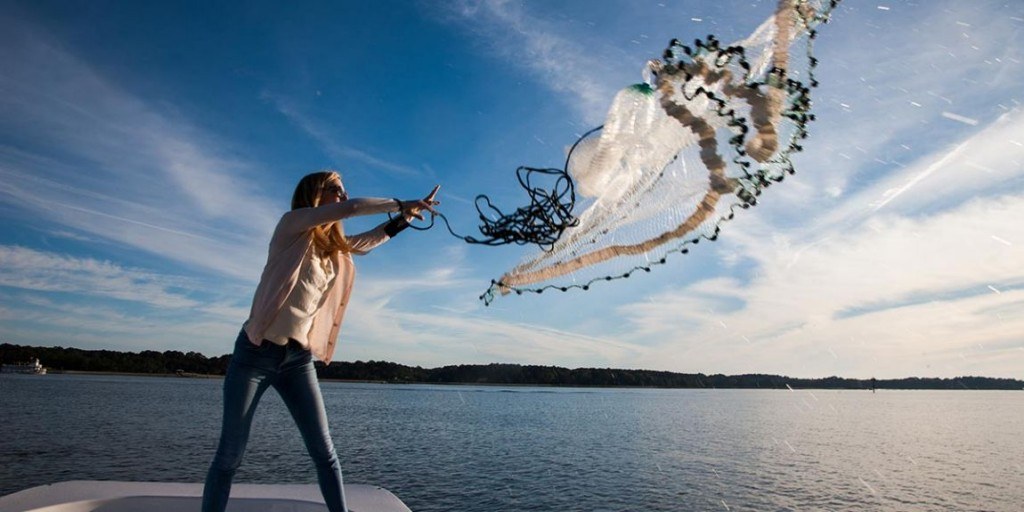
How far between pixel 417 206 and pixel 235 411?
1.56 metres

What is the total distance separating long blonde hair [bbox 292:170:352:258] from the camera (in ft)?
12.6

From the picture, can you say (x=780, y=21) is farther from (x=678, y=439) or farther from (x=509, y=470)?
(x=678, y=439)

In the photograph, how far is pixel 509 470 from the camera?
75.1 feet

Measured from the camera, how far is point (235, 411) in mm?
3670

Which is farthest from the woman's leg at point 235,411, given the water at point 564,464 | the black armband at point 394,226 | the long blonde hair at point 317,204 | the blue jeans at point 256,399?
the water at point 564,464

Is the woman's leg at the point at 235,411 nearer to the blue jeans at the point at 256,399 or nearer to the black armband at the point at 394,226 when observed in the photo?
the blue jeans at the point at 256,399

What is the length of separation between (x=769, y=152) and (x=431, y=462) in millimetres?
22761

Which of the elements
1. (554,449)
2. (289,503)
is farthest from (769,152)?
(554,449)

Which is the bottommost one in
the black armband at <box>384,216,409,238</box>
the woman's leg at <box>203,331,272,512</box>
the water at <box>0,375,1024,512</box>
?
the water at <box>0,375,1024,512</box>

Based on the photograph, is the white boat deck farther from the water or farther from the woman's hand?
the water

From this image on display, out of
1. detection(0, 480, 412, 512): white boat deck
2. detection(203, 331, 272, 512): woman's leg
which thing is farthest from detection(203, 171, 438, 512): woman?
detection(0, 480, 412, 512): white boat deck

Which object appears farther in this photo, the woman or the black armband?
the black armband

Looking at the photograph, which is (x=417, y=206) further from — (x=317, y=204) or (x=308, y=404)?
(x=308, y=404)

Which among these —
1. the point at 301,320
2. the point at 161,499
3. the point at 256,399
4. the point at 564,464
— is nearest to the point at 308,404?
the point at 256,399
